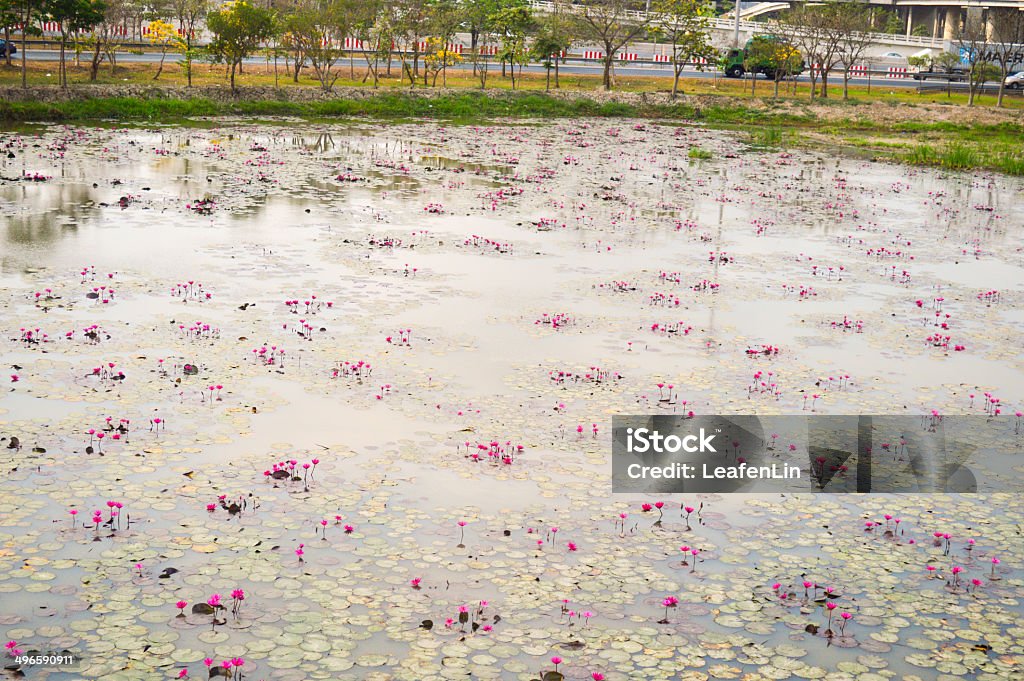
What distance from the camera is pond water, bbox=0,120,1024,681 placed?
7695mm

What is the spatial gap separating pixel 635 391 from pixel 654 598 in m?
4.50

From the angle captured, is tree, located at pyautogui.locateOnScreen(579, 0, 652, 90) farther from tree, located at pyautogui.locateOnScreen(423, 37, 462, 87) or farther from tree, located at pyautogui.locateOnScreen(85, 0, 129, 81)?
tree, located at pyautogui.locateOnScreen(85, 0, 129, 81)

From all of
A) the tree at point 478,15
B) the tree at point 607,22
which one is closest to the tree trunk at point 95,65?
the tree at point 478,15

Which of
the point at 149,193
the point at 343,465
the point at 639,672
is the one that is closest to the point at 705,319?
the point at 343,465

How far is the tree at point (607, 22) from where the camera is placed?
166ft

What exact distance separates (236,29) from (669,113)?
17.6m

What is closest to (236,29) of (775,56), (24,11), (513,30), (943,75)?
(24,11)

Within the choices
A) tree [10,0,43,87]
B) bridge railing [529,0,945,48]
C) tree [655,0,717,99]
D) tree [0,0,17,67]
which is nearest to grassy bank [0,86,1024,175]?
tree [10,0,43,87]

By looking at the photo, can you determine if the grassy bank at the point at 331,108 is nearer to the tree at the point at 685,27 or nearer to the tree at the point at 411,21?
the tree at the point at 411,21

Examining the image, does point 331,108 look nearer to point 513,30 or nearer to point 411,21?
point 411,21

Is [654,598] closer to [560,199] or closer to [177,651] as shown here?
[177,651]

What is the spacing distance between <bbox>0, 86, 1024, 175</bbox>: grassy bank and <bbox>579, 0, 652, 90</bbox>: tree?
3.70 meters

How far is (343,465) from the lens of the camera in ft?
33.9

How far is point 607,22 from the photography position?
5269 cm
